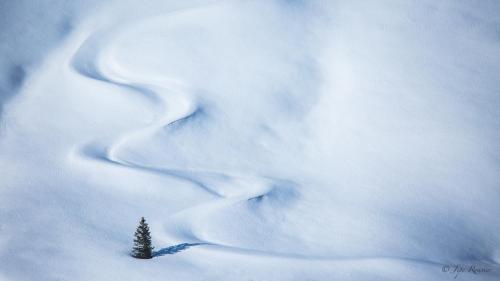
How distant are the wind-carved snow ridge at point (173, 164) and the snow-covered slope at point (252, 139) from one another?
6cm

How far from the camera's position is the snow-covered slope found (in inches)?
379

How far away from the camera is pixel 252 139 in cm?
1455

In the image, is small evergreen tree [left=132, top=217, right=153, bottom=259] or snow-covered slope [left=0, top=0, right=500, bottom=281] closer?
small evergreen tree [left=132, top=217, right=153, bottom=259]

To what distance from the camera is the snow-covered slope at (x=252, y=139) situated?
963cm

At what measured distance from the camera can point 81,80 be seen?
51.3ft

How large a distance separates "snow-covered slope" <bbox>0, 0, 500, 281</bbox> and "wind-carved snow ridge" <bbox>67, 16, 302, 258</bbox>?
0.06m

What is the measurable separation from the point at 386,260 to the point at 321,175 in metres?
4.18

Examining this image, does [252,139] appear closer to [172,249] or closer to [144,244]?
[172,249]

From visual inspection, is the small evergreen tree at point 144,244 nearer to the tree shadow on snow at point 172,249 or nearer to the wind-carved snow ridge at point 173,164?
the tree shadow on snow at point 172,249

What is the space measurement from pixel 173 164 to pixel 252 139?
279 cm
